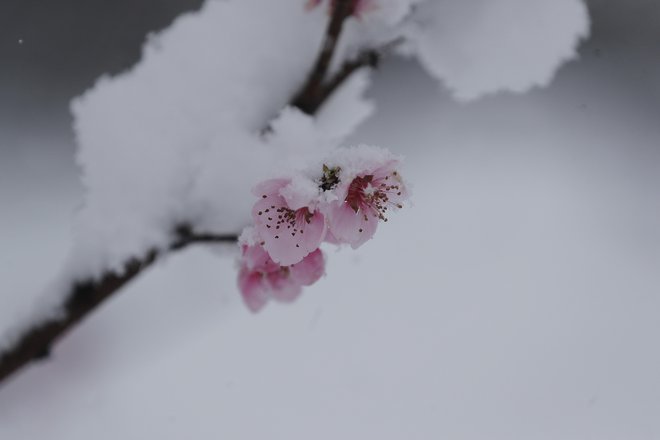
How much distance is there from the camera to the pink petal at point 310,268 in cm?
72

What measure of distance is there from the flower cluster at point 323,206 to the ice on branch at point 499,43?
405 millimetres

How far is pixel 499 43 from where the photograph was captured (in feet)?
3.31

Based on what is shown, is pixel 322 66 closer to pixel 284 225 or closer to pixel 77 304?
pixel 284 225

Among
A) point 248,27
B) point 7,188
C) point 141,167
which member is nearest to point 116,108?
point 141,167

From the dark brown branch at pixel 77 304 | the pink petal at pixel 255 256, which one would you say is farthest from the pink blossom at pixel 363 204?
the dark brown branch at pixel 77 304

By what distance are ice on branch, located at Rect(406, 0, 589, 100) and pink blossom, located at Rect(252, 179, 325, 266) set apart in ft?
1.54

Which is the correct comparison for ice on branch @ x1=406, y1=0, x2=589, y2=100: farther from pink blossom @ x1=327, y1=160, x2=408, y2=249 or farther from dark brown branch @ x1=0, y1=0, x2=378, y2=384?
pink blossom @ x1=327, y1=160, x2=408, y2=249

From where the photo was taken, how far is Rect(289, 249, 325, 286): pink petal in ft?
2.38

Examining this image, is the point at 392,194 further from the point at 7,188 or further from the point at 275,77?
the point at 7,188

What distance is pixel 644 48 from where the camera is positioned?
1574mm

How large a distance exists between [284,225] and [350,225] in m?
0.07

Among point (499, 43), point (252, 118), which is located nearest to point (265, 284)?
point (252, 118)

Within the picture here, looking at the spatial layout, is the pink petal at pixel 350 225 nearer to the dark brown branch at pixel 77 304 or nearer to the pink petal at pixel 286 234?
the pink petal at pixel 286 234

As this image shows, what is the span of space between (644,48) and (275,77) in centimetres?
116
